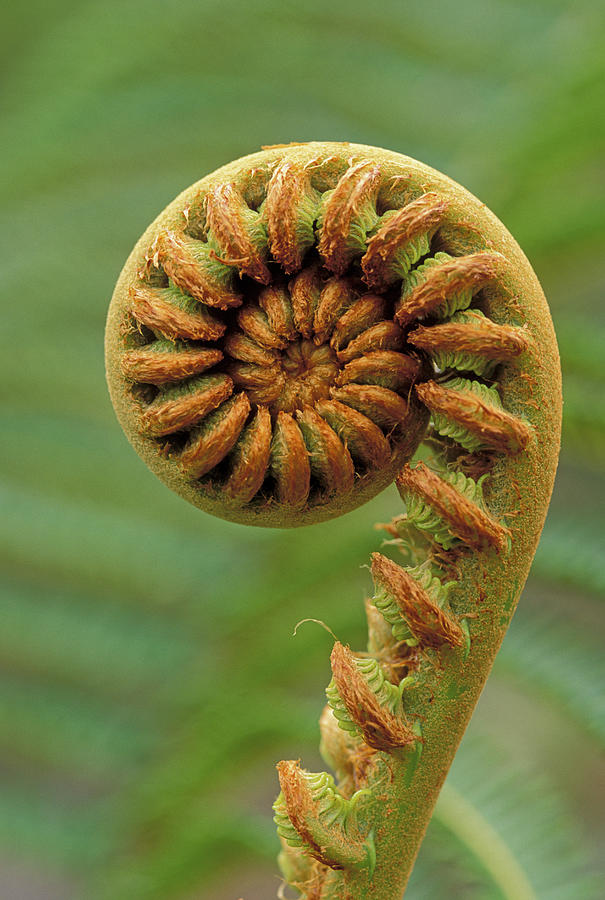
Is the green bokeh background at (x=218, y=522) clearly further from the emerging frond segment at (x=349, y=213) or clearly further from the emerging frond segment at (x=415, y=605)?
the emerging frond segment at (x=349, y=213)

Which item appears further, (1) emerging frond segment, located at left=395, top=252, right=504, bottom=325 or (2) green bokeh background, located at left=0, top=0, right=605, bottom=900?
(2) green bokeh background, located at left=0, top=0, right=605, bottom=900

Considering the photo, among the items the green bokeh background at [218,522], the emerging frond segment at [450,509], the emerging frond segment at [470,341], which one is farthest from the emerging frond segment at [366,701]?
the green bokeh background at [218,522]

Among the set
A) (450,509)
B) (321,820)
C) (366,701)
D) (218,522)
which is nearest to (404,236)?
(450,509)

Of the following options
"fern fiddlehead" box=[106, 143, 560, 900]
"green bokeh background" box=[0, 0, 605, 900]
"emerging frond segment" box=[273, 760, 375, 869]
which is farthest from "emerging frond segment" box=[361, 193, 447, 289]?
"green bokeh background" box=[0, 0, 605, 900]

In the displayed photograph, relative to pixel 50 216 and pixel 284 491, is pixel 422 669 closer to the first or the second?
pixel 284 491

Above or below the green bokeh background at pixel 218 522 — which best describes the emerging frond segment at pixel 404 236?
below

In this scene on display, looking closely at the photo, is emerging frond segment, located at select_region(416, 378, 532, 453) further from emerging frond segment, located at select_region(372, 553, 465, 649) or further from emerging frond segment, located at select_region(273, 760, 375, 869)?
emerging frond segment, located at select_region(273, 760, 375, 869)

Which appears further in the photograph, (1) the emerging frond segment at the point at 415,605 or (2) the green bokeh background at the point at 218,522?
(2) the green bokeh background at the point at 218,522
